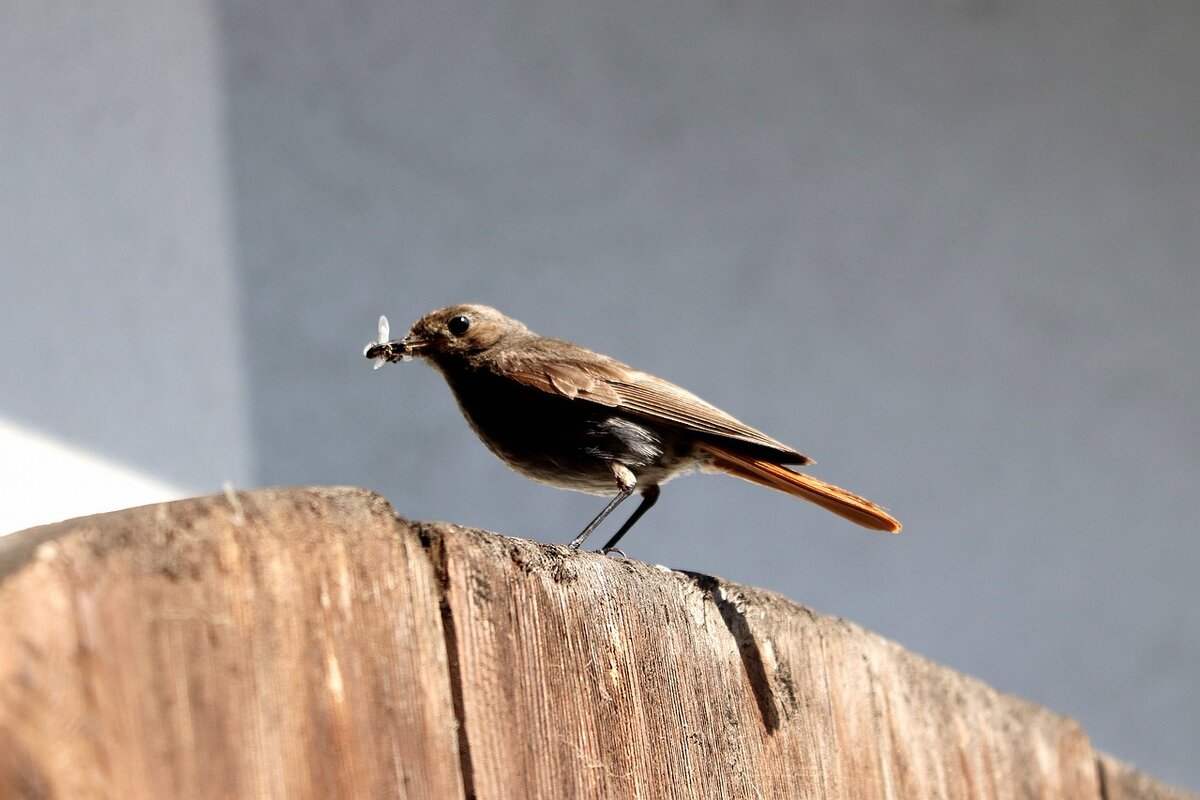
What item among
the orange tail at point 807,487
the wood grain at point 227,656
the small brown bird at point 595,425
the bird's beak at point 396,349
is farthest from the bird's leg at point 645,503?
the wood grain at point 227,656

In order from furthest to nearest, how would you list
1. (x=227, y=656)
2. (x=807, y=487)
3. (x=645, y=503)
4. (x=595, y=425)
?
1. (x=645, y=503)
2. (x=595, y=425)
3. (x=807, y=487)
4. (x=227, y=656)

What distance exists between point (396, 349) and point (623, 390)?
2.06 ft

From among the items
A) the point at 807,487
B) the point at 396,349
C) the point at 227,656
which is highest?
the point at 396,349

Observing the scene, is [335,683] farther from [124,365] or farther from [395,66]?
[395,66]

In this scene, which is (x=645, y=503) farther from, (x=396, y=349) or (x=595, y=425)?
(x=396, y=349)

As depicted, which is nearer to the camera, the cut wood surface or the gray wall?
the cut wood surface

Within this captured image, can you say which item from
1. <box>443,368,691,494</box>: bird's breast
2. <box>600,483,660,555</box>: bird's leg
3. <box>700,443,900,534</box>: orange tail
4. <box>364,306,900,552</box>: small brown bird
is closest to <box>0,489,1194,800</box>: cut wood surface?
<box>700,443,900,534</box>: orange tail

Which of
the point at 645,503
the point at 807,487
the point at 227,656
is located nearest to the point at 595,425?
the point at 645,503

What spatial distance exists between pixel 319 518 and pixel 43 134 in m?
3.30

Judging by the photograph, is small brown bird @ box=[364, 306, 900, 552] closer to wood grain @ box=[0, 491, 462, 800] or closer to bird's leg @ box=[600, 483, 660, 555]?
bird's leg @ box=[600, 483, 660, 555]

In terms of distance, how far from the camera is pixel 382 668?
1.30m

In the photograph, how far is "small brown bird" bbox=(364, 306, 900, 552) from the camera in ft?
8.86

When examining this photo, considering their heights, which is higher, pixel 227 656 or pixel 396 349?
pixel 396 349

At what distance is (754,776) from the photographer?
1.85 metres
